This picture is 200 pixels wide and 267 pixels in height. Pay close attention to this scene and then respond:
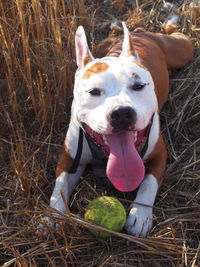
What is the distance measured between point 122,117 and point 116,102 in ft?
0.39

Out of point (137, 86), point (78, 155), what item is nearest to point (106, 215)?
point (78, 155)

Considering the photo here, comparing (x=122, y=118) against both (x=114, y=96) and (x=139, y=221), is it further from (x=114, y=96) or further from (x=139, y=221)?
(x=139, y=221)

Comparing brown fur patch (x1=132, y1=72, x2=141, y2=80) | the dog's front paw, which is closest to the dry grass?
the dog's front paw

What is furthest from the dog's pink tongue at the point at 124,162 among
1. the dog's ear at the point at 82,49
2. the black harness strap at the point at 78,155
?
the dog's ear at the point at 82,49

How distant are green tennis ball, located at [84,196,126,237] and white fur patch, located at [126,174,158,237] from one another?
4.6 inches

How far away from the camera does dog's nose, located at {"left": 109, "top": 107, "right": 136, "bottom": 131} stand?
2502 mm

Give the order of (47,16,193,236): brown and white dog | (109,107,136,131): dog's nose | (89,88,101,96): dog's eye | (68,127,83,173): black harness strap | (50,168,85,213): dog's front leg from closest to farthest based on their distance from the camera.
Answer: (109,107,136,131): dog's nose, (47,16,193,236): brown and white dog, (89,88,101,96): dog's eye, (50,168,85,213): dog's front leg, (68,127,83,173): black harness strap

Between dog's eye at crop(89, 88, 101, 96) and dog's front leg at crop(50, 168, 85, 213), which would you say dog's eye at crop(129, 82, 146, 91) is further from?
dog's front leg at crop(50, 168, 85, 213)

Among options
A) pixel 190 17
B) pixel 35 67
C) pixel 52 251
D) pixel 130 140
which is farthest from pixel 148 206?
pixel 190 17

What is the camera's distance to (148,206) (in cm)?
283

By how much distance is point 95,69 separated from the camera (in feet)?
9.37

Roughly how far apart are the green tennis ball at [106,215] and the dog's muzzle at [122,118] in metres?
0.45

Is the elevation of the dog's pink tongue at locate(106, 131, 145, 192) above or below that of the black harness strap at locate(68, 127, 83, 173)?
above

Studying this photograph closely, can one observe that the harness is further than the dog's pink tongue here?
Yes
